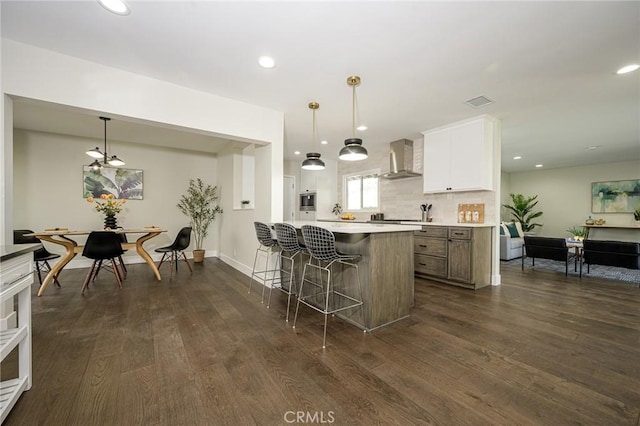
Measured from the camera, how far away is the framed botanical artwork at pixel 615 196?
6977 mm

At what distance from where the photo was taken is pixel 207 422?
1.37 meters

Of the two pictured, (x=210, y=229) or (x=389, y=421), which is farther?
(x=210, y=229)

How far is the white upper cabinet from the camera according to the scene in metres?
3.93

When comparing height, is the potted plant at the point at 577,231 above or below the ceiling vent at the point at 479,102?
below

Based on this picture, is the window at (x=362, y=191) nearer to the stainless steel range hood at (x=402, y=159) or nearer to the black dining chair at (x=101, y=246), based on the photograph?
the stainless steel range hood at (x=402, y=159)

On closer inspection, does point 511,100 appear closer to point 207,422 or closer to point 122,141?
point 207,422

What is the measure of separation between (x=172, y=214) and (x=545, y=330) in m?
6.34

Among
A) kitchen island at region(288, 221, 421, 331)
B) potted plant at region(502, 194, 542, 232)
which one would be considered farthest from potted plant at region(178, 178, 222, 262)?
potted plant at region(502, 194, 542, 232)

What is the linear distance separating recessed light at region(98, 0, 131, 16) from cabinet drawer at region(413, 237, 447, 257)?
4.35 m

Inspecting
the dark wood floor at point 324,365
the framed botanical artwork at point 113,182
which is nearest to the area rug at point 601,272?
the dark wood floor at point 324,365

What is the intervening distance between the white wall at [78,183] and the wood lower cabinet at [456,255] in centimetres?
493

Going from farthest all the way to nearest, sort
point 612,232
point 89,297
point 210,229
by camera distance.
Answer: point 612,232 < point 210,229 < point 89,297

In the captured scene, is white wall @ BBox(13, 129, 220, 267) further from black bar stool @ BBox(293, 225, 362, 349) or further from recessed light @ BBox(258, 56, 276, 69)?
black bar stool @ BBox(293, 225, 362, 349)

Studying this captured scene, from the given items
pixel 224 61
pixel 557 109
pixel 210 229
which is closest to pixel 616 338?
pixel 557 109
